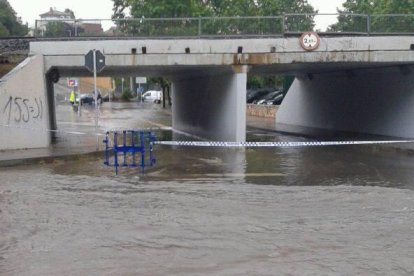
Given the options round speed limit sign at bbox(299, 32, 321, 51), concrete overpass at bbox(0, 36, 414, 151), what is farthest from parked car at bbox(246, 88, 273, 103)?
round speed limit sign at bbox(299, 32, 321, 51)

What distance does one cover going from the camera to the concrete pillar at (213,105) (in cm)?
1839

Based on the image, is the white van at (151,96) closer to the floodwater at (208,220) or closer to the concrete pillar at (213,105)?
the concrete pillar at (213,105)

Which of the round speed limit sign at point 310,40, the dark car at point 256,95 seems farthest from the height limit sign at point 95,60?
the dark car at point 256,95

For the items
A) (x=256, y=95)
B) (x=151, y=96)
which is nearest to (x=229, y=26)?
(x=256, y=95)

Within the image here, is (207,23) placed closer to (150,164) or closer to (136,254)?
(150,164)

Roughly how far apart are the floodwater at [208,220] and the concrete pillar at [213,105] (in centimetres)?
444

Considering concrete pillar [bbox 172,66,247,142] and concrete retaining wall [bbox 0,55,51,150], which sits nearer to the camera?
concrete retaining wall [bbox 0,55,51,150]

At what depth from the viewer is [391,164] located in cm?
1488

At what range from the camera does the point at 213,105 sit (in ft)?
73.3

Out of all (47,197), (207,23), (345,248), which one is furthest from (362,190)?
(207,23)

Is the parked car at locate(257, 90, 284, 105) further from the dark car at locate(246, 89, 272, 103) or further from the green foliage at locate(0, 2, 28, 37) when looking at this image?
the green foliage at locate(0, 2, 28, 37)

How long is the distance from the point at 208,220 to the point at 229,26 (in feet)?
38.3

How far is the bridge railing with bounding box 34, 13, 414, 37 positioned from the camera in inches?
717

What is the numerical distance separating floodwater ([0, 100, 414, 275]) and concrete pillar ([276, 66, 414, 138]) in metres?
7.00
